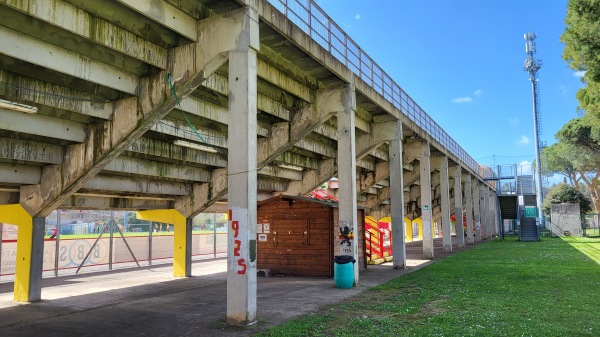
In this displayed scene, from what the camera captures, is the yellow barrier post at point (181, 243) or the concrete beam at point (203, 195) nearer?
the yellow barrier post at point (181, 243)

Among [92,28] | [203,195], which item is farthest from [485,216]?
[92,28]

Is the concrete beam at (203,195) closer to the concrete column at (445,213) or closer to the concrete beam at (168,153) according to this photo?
the concrete beam at (168,153)

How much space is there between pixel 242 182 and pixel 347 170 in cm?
661

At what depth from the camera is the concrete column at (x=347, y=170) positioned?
14820 millimetres

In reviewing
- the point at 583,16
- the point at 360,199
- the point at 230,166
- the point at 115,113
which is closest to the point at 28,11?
the point at 115,113

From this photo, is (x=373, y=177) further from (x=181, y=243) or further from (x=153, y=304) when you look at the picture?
(x=153, y=304)

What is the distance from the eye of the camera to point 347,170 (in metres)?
15.1

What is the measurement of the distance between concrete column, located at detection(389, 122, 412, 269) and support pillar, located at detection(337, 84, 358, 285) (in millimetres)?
5263

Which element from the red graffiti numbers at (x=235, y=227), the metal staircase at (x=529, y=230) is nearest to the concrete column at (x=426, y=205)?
the red graffiti numbers at (x=235, y=227)

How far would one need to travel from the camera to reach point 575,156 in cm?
5766

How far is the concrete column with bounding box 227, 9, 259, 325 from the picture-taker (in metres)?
8.88

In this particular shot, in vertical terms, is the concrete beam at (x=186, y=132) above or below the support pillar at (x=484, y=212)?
above

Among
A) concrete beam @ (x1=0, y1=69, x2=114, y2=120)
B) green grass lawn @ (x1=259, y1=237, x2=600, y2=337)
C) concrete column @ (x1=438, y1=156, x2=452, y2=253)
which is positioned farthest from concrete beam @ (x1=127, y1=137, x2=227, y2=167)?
concrete column @ (x1=438, y1=156, x2=452, y2=253)

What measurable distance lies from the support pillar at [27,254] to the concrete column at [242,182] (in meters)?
7.07
